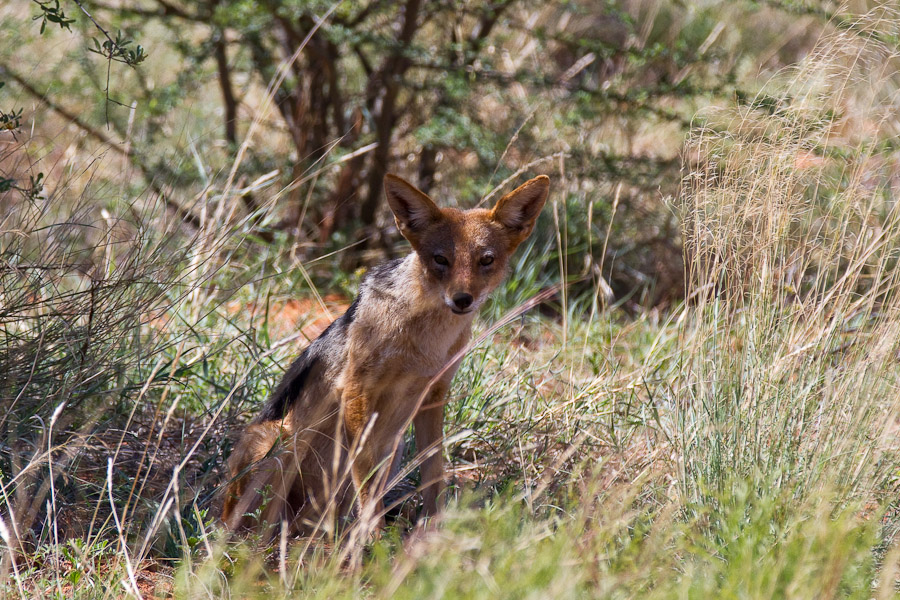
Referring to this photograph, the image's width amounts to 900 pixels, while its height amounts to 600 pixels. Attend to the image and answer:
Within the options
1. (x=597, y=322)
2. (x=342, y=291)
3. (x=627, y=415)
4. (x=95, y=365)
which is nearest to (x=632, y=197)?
(x=597, y=322)

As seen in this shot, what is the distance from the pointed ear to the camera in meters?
4.12

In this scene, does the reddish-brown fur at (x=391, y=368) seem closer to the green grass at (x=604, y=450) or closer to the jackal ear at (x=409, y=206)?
the jackal ear at (x=409, y=206)

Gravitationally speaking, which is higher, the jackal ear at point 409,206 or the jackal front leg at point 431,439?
the jackal ear at point 409,206

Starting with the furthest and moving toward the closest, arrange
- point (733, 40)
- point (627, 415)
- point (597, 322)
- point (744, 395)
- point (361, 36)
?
point (733, 40)
point (361, 36)
point (597, 322)
point (627, 415)
point (744, 395)

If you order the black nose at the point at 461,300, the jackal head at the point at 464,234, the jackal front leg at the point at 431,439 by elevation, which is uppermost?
the jackal head at the point at 464,234

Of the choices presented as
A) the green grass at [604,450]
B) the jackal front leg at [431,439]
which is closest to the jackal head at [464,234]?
the jackal front leg at [431,439]

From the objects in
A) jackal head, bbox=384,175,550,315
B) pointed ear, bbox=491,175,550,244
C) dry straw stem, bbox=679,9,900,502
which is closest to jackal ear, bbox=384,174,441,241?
jackal head, bbox=384,175,550,315

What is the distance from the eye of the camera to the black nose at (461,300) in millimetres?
3844

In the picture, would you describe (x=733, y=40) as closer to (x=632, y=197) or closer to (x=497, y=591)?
(x=632, y=197)

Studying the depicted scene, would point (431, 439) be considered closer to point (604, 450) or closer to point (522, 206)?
point (604, 450)

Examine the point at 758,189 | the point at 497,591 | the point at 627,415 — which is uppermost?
the point at 758,189

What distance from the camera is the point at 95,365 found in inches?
151

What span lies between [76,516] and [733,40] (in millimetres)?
10752

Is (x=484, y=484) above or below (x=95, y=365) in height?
below
